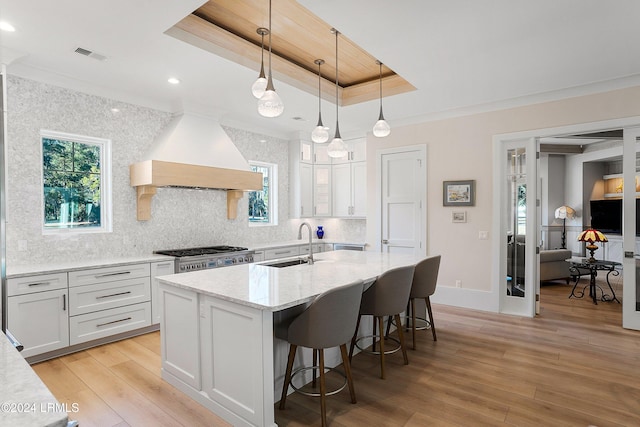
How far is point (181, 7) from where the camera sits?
7.79 feet

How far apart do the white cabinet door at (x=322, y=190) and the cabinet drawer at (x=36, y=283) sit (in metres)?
3.96

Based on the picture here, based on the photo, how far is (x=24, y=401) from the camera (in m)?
0.82

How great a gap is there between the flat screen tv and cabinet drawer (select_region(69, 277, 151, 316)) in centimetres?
920

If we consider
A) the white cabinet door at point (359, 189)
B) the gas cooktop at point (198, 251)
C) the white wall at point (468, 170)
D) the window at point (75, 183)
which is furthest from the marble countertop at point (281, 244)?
the window at point (75, 183)

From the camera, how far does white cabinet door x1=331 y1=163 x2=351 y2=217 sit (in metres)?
6.16

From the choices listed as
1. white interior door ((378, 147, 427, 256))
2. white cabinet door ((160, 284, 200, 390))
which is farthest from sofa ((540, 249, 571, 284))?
white cabinet door ((160, 284, 200, 390))

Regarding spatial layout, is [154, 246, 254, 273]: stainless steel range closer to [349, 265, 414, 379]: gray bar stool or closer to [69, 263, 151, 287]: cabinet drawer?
[69, 263, 151, 287]: cabinet drawer

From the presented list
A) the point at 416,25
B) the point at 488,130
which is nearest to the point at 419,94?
the point at 488,130

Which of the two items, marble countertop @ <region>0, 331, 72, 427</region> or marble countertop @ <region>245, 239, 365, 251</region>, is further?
marble countertop @ <region>245, 239, 365, 251</region>

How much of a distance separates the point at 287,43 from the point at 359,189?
3103 millimetres

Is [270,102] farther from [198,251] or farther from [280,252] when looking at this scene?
[280,252]

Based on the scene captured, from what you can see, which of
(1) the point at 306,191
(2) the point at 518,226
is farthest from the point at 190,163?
(2) the point at 518,226

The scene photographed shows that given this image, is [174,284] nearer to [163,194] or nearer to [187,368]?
[187,368]

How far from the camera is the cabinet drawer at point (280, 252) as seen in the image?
17.1ft
